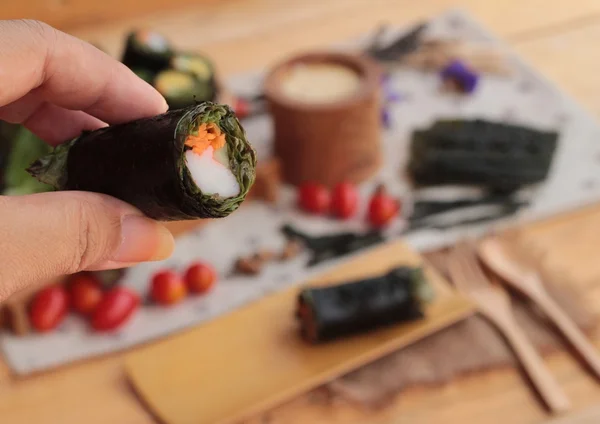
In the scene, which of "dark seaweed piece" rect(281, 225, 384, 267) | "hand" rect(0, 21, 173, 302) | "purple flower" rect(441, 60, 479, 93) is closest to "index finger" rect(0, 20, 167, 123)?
"hand" rect(0, 21, 173, 302)

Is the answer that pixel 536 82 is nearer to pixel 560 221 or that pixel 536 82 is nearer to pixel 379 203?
pixel 560 221

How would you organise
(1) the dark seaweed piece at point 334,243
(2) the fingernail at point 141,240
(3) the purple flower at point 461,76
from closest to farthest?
(2) the fingernail at point 141,240 → (1) the dark seaweed piece at point 334,243 → (3) the purple flower at point 461,76

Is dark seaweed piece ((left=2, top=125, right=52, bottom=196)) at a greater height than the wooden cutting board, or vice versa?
dark seaweed piece ((left=2, top=125, right=52, bottom=196))

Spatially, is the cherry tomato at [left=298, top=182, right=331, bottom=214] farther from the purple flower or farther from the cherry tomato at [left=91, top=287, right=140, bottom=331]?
the purple flower

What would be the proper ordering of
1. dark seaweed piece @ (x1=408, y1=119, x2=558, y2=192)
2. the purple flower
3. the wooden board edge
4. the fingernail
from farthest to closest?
the purple flower < dark seaweed piece @ (x1=408, y1=119, x2=558, y2=192) < the wooden board edge < the fingernail

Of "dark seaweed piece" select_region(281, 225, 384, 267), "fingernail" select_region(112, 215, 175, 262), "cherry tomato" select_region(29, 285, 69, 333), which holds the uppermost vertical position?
"fingernail" select_region(112, 215, 175, 262)

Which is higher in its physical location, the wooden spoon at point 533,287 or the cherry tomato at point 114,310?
the wooden spoon at point 533,287

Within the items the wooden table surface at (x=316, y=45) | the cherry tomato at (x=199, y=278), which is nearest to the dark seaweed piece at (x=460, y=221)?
the wooden table surface at (x=316, y=45)

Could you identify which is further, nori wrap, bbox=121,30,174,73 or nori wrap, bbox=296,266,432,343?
nori wrap, bbox=121,30,174,73

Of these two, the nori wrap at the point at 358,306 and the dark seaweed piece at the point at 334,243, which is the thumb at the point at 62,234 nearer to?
the nori wrap at the point at 358,306
